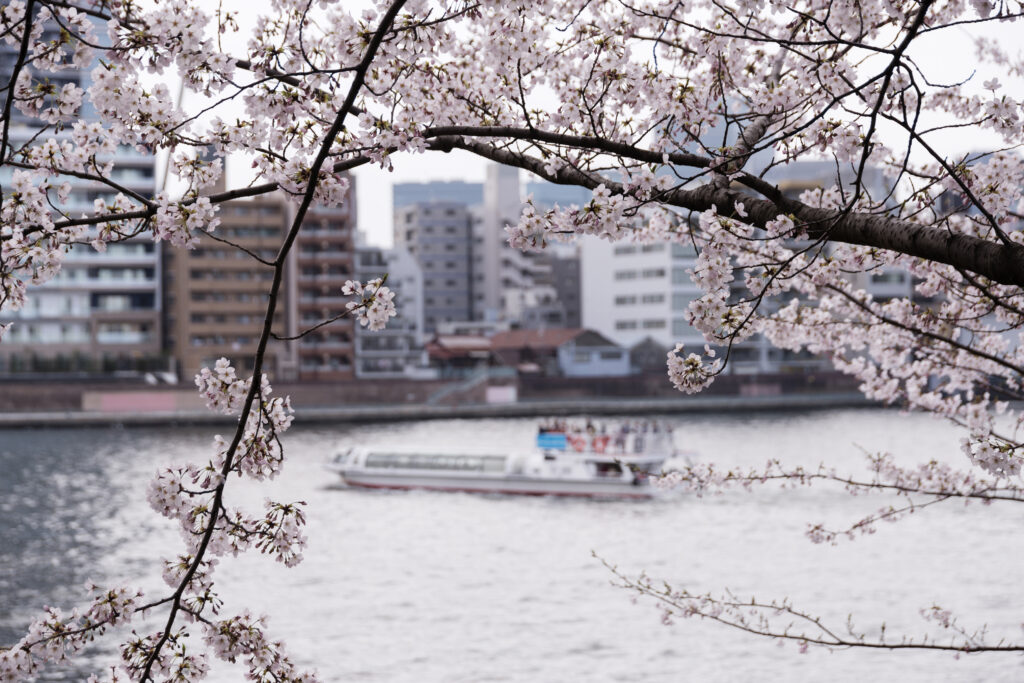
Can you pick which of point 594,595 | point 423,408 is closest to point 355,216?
point 423,408

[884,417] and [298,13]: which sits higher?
[298,13]

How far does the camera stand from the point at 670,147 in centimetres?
657

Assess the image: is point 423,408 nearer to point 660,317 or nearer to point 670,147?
point 660,317

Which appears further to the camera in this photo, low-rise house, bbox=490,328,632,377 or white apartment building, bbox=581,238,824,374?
white apartment building, bbox=581,238,824,374

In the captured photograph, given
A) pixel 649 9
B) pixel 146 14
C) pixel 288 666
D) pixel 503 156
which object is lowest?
pixel 288 666

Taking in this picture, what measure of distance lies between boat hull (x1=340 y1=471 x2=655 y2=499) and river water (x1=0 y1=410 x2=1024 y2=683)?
0.86 m

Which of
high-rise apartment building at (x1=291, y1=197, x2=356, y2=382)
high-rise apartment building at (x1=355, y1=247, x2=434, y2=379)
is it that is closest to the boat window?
high-rise apartment building at (x1=291, y1=197, x2=356, y2=382)

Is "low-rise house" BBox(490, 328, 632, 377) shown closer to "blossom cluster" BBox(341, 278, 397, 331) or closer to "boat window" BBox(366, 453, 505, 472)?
"boat window" BBox(366, 453, 505, 472)

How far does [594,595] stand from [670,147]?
2560 cm

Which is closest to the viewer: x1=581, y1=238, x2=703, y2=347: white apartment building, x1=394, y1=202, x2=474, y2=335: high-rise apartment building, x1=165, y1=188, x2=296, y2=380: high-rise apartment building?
x1=165, y1=188, x2=296, y2=380: high-rise apartment building

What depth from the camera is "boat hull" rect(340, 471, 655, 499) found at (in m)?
50.5

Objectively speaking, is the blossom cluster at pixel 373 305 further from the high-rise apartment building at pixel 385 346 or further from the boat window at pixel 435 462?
the high-rise apartment building at pixel 385 346

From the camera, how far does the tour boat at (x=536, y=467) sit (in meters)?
50.8

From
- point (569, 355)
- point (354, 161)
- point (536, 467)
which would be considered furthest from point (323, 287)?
point (354, 161)
